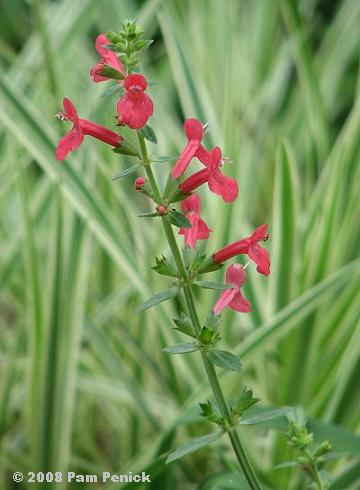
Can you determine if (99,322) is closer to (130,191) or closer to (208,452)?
(208,452)

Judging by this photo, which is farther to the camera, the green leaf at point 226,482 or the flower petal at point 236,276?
the green leaf at point 226,482

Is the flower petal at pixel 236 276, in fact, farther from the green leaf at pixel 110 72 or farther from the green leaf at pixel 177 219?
the green leaf at pixel 110 72

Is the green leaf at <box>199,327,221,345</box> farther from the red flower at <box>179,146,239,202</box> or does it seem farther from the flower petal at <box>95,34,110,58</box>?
the flower petal at <box>95,34,110,58</box>

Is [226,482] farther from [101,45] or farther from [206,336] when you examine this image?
[101,45]

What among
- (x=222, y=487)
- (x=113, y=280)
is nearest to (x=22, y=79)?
(x=113, y=280)

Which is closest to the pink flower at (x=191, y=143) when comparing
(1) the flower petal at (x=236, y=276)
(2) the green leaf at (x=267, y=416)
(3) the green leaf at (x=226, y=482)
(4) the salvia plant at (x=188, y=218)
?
(4) the salvia plant at (x=188, y=218)

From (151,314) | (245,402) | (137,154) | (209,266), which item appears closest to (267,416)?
(245,402)
